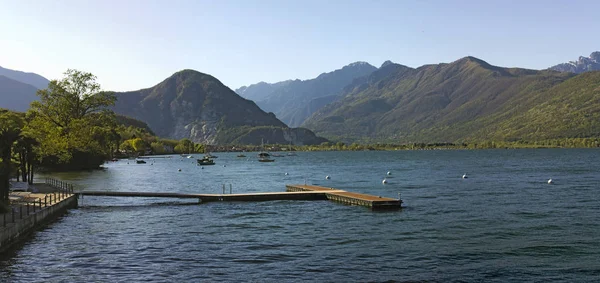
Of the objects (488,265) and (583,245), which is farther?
(583,245)

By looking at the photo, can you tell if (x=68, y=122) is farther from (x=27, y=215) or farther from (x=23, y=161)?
(x=27, y=215)

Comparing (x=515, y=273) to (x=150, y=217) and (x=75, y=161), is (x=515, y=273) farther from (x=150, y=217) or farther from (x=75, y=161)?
(x=75, y=161)

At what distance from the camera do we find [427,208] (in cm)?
5684

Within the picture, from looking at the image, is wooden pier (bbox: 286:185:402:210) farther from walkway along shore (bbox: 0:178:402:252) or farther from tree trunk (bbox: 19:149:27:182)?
tree trunk (bbox: 19:149:27:182)

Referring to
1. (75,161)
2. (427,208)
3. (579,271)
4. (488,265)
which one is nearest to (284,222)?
(427,208)

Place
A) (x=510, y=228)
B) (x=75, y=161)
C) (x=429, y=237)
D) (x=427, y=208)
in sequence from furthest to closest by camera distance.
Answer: (x=75, y=161), (x=427, y=208), (x=510, y=228), (x=429, y=237)

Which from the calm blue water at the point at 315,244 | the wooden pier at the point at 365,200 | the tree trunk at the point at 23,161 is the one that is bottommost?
the calm blue water at the point at 315,244

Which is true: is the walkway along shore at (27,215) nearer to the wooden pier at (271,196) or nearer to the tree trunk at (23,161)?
the wooden pier at (271,196)

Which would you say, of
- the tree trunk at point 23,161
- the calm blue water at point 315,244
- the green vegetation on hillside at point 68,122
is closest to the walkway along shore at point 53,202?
the calm blue water at point 315,244

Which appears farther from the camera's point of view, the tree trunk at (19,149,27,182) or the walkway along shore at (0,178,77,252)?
the tree trunk at (19,149,27,182)

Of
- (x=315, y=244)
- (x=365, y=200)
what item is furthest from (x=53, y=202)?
(x=365, y=200)

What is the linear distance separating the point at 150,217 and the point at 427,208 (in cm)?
2775

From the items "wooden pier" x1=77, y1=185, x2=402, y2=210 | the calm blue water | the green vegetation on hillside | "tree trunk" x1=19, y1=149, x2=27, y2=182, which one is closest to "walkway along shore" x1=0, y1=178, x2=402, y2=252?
"wooden pier" x1=77, y1=185, x2=402, y2=210

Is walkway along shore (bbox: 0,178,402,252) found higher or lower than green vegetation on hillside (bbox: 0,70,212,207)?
lower
